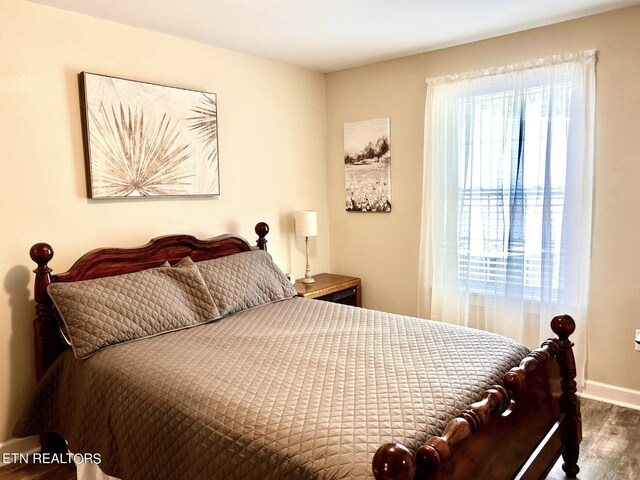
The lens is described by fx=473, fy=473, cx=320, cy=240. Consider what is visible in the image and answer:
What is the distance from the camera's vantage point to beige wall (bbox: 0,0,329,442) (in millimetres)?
2441

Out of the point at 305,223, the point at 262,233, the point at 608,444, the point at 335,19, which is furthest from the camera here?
the point at 305,223

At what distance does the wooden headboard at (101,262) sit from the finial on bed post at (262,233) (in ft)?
0.40

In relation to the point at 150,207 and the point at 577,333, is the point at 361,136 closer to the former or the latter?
the point at 150,207

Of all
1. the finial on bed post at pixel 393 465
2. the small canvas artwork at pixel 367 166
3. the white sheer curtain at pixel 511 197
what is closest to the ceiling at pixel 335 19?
the white sheer curtain at pixel 511 197

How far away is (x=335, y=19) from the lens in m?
2.83

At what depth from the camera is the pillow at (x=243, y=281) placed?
2.80 m

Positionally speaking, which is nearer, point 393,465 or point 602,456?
point 393,465

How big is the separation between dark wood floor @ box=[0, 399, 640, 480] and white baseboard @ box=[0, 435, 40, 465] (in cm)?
8

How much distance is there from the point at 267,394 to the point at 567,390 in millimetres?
1409

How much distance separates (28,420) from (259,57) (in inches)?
110

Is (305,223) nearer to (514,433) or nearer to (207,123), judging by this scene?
(207,123)

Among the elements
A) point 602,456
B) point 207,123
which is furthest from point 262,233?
point 602,456

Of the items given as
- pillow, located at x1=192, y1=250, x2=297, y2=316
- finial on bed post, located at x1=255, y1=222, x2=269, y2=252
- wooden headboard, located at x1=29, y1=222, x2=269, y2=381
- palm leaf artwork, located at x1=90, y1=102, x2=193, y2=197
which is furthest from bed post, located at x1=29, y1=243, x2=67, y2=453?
finial on bed post, located at x1=255, y1=222, x2=269, y2=252

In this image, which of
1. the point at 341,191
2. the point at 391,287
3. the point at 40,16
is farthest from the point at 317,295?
the point at 40,16
